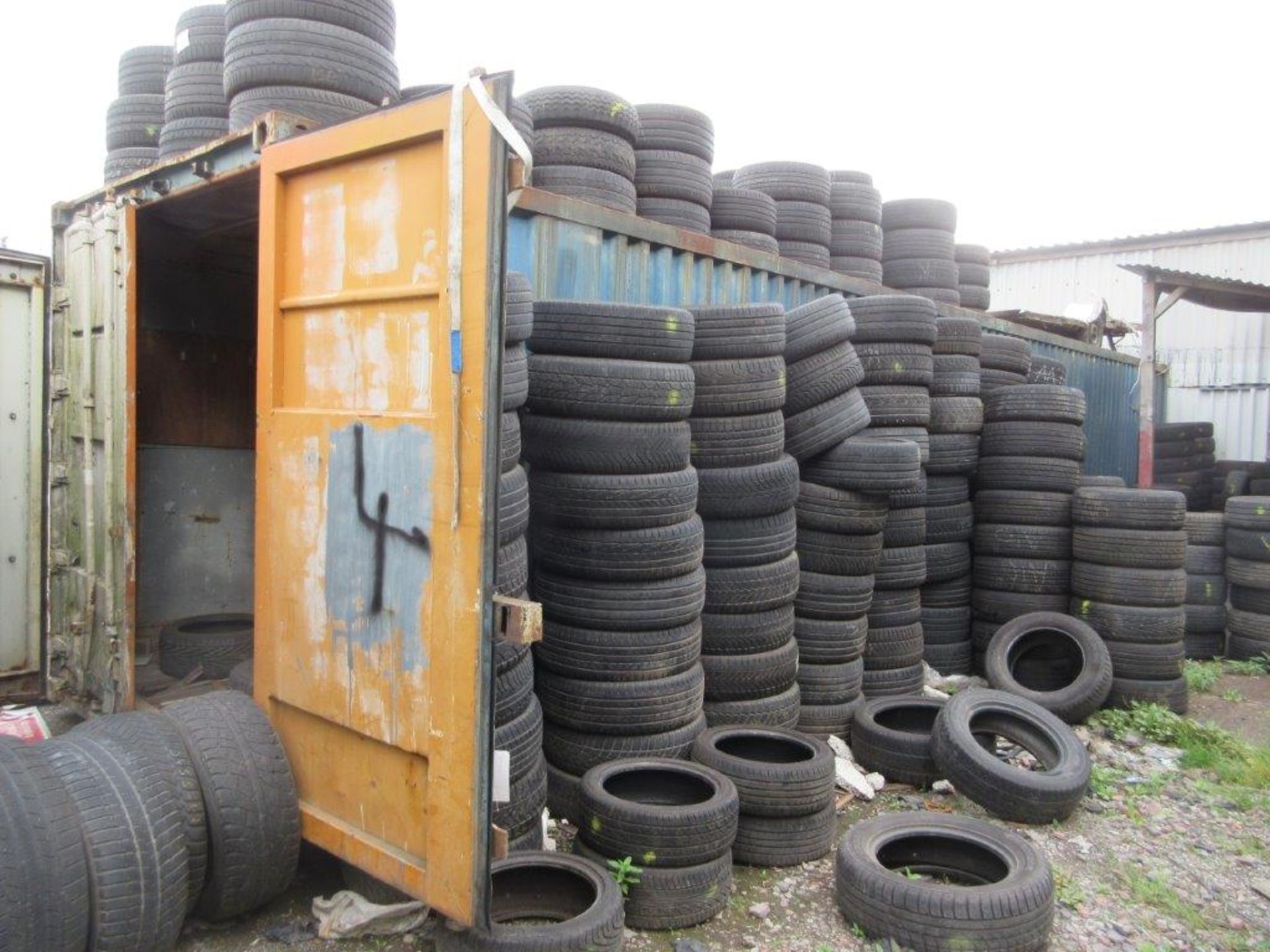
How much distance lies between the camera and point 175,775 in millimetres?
2975

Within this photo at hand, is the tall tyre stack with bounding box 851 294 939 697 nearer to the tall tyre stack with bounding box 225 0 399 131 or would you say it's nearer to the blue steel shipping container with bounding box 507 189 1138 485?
the blue steel shipping container with bounding box 507 189 1138 485

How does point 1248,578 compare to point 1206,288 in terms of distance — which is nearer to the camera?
point 1248,578

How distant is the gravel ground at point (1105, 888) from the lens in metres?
→ 3.34

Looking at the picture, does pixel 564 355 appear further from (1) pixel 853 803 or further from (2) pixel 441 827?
(1) pixel 853 803

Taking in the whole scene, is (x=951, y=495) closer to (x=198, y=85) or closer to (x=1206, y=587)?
(x=1206, y=587)

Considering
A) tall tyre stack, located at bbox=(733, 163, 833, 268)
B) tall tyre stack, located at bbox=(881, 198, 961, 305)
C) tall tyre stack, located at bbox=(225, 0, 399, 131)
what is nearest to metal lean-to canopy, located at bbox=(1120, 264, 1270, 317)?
tall tyre stack, located at bbox=(881, 198, 961, 305)

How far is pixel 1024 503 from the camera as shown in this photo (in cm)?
693

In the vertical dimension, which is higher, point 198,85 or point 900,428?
point 198,85

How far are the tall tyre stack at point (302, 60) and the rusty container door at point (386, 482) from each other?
1.32 metres

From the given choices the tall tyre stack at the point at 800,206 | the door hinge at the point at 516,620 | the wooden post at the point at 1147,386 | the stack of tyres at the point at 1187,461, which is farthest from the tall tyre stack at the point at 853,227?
the stack of tyres at the point at 1187,461

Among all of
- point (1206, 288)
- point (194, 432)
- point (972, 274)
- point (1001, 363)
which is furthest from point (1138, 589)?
point (194, 432)

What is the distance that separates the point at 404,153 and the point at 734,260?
12.6ft

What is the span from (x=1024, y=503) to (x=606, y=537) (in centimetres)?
412

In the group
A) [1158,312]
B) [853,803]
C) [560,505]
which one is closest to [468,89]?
[560,505]
